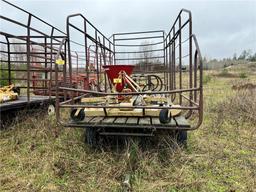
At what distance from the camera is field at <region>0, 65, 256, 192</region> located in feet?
8.56

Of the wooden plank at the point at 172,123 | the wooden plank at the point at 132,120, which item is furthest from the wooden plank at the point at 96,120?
the wooden plank at the point at 172,123

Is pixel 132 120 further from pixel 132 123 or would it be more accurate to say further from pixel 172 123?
pixel 172 123

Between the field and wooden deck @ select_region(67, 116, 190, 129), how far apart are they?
12.2 inches

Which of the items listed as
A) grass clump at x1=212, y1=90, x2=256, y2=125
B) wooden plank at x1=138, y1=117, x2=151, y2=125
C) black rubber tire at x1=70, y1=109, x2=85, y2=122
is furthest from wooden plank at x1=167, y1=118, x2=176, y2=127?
grass clump at x1=212, y1=90, x2=256, y2=125

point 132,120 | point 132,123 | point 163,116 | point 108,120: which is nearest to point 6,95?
point 108,120

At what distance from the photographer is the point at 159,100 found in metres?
4.57

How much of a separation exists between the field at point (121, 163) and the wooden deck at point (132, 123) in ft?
1.02

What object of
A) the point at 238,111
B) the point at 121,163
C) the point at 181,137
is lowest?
the point at 121,163

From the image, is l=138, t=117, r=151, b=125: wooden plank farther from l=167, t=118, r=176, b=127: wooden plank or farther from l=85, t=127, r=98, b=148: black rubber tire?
l=85, t=127, r=98, b=148: black rubber tire

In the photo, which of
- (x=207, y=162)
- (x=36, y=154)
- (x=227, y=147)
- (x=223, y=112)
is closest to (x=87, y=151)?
(x=36, y=154)

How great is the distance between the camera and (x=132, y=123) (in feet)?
10.1

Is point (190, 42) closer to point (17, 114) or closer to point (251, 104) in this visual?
point (251, 104)

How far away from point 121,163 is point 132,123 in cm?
50

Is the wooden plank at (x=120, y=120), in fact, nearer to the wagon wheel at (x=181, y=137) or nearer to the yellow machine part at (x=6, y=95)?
the wagon wheel at (x=181, y=137)
